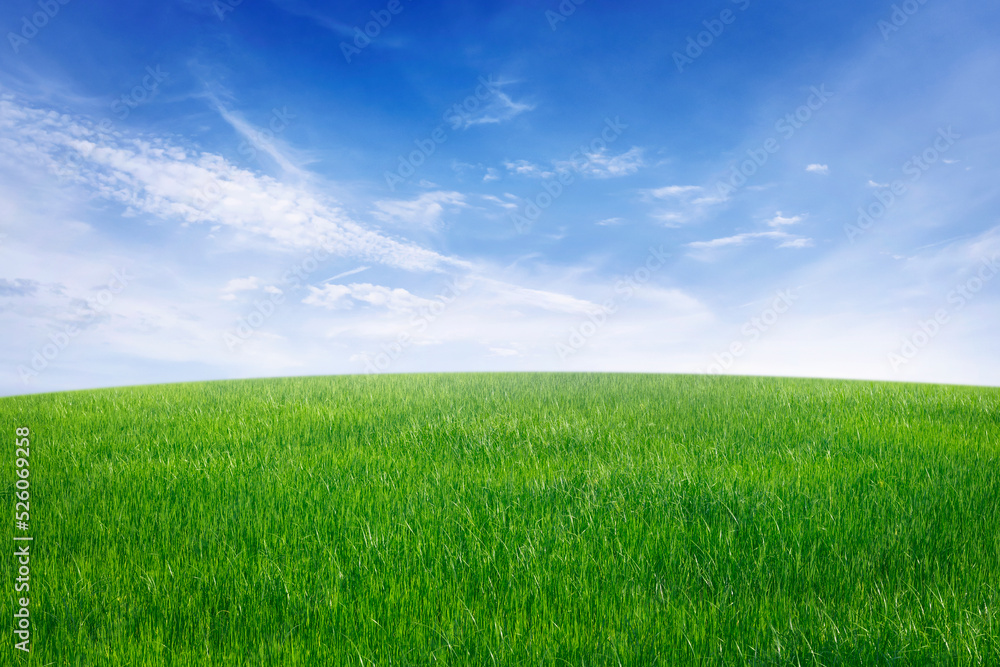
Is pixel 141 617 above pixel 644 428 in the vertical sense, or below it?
below

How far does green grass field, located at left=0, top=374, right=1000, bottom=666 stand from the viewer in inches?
124

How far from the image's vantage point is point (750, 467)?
6.10 m

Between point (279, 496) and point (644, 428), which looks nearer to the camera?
point (279, 496)

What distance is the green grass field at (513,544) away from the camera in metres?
3.15

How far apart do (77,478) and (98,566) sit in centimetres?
249

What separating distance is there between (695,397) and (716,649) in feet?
28.2

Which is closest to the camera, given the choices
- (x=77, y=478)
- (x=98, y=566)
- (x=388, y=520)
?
(x=98, y=566)

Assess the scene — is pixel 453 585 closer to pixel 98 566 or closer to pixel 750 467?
pixel 98 566

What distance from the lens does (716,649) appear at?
10.0 ft

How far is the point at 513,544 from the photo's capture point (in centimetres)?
420

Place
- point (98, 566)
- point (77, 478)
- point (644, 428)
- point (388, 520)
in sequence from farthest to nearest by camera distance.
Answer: point (644, 428), point (77, 478), point (388, 520), point (98, 566)

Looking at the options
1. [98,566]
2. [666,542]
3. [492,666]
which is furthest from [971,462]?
[98,566]

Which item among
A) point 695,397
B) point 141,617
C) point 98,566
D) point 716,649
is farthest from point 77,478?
point 695,397

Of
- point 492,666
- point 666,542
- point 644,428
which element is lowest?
point 492,666
